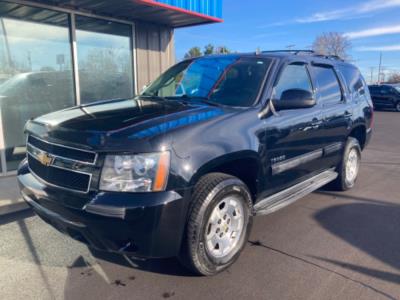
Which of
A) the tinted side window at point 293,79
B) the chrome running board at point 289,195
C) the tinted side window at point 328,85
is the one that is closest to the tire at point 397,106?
the tinted side window at point 328,85

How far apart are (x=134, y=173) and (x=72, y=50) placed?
5.41 meters

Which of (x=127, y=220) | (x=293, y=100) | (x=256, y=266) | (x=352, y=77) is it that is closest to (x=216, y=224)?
(x=256, y=266)

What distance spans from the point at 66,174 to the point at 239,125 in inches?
60.3

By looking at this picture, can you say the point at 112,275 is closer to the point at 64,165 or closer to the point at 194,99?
the point at 64,165

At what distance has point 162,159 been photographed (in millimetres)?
2619

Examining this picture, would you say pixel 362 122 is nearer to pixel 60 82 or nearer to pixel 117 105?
pixel 117 105

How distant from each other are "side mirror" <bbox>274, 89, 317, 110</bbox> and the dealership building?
385 centimetres

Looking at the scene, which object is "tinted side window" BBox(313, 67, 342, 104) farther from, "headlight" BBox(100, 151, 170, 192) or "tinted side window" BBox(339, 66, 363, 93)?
"headlight" BBox(100, 151, 170, 192)

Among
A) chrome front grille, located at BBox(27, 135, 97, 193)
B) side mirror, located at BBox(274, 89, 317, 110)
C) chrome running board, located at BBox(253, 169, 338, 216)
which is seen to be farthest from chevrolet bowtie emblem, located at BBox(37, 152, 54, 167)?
side mirror, located at BBox(274, 89, 317, 110)

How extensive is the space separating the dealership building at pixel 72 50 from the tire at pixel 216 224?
4543mm

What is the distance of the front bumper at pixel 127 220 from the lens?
2545 mm

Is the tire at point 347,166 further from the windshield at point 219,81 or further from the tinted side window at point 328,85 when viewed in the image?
the windshield at point 219,81

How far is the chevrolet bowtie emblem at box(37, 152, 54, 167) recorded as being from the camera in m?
2.98

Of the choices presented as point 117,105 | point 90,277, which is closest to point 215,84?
point 117,105
